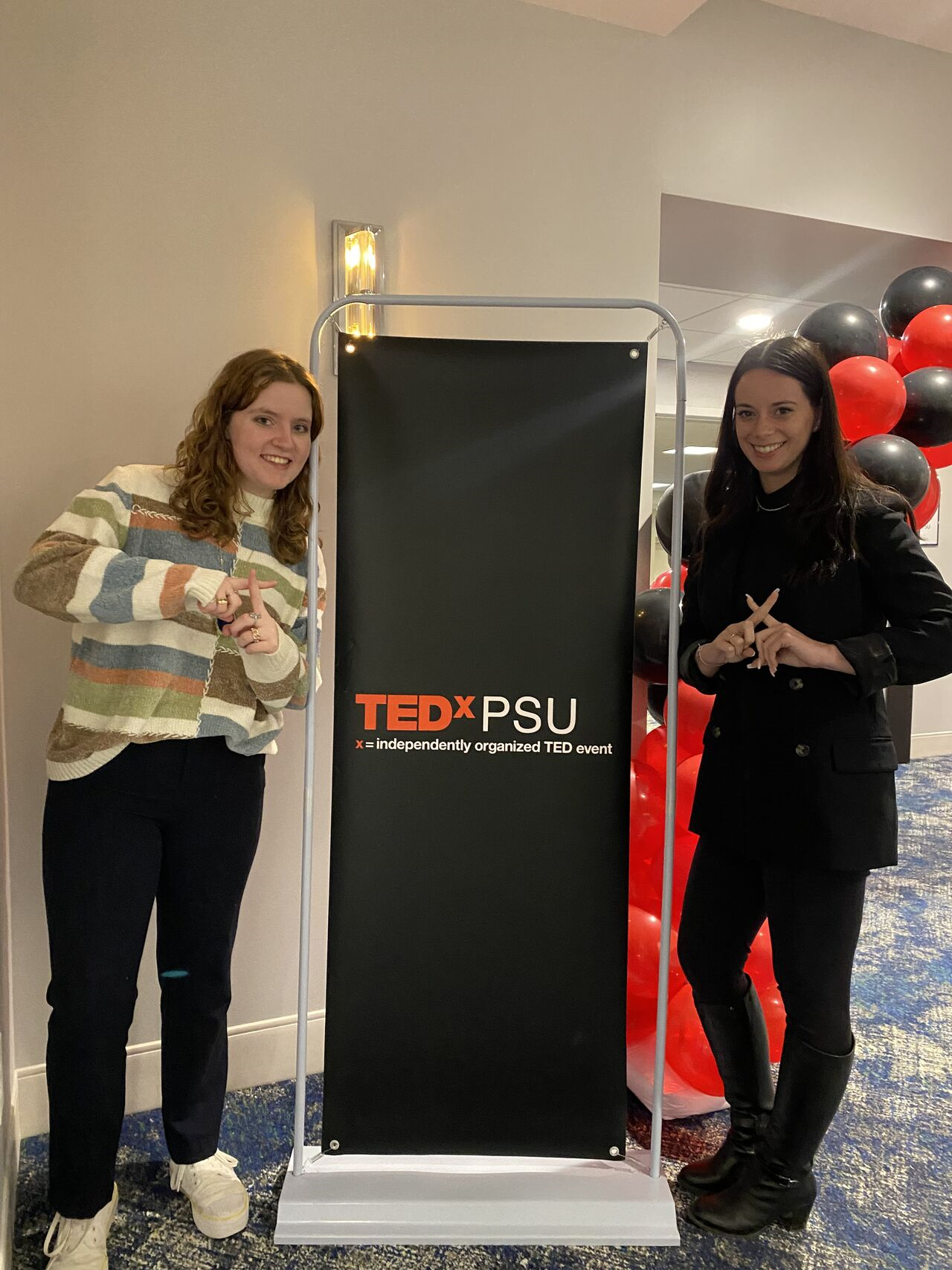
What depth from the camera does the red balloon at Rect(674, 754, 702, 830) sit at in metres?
2.21

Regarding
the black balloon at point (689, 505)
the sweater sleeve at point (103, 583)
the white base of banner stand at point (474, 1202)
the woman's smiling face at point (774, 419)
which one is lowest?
the white base of banner stand at point (474, 1202)

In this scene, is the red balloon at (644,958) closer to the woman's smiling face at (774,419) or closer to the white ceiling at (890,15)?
the woman's smiling face at (774,419)

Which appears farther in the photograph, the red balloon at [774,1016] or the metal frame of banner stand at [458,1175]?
the red balloon at [774,1016]

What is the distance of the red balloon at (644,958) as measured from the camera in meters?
2.07

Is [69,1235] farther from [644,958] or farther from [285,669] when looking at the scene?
[644,958]

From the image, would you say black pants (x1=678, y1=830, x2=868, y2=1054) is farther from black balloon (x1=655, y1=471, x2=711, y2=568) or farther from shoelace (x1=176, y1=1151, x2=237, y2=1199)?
shoelace (x1=176, y1=1151, x2=237, y2=1199)

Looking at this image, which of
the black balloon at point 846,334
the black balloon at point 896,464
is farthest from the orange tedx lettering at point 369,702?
the black balloon at point 846,334

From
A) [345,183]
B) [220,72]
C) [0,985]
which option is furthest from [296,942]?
[220,72]

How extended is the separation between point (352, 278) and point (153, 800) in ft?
4.16

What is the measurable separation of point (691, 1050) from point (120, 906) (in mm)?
1248

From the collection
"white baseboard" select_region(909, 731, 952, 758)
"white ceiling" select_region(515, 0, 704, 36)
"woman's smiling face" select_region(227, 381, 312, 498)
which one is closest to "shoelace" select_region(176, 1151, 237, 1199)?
"woman's smiling face" select_region(227, 381, 312, 498)

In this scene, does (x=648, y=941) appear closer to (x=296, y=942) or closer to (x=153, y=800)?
(x=296, y=942)

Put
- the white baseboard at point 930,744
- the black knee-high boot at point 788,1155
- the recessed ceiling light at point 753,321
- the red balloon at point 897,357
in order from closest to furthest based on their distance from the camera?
the black knee-high boot at point 788,1155 → the red balloon at point 897,357 → the recessed ceiling light at point 753,321 → the white baseboard at point 930,744

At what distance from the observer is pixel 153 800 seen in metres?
1.62
